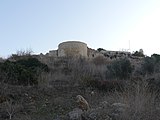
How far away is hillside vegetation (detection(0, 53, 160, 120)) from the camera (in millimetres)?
7863

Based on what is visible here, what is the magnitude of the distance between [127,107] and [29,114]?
9.89 ft

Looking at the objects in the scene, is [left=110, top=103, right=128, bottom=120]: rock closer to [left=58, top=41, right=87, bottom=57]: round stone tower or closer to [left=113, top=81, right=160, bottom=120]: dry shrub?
[left=113, top=81, right=160, bottom=120]: dry shrub

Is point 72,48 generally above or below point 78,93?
above

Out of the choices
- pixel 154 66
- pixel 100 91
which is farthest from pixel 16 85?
pixel 154 66

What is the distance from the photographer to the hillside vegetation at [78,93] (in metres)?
7.86

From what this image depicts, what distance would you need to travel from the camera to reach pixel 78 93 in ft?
41.7

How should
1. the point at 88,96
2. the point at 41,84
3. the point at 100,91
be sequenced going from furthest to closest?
the point at 41,84, the point at 100,91, the point at 88,96

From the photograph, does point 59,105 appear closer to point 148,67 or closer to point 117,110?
point 117,110

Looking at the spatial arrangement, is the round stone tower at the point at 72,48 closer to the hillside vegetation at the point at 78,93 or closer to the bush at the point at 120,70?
the hillside vegetation at the point at 78,93

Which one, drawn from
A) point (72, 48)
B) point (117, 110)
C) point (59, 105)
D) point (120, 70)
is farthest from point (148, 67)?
point (117, 110)

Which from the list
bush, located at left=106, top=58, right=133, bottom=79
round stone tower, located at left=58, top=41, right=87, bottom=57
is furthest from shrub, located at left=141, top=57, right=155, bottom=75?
round stone tower, located at left=58, top=41, right=87, bottom=57

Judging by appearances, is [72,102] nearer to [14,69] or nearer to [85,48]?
[14,69]

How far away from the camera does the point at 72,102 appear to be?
11078 millimetres

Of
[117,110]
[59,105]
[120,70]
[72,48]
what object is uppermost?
[72,48]
